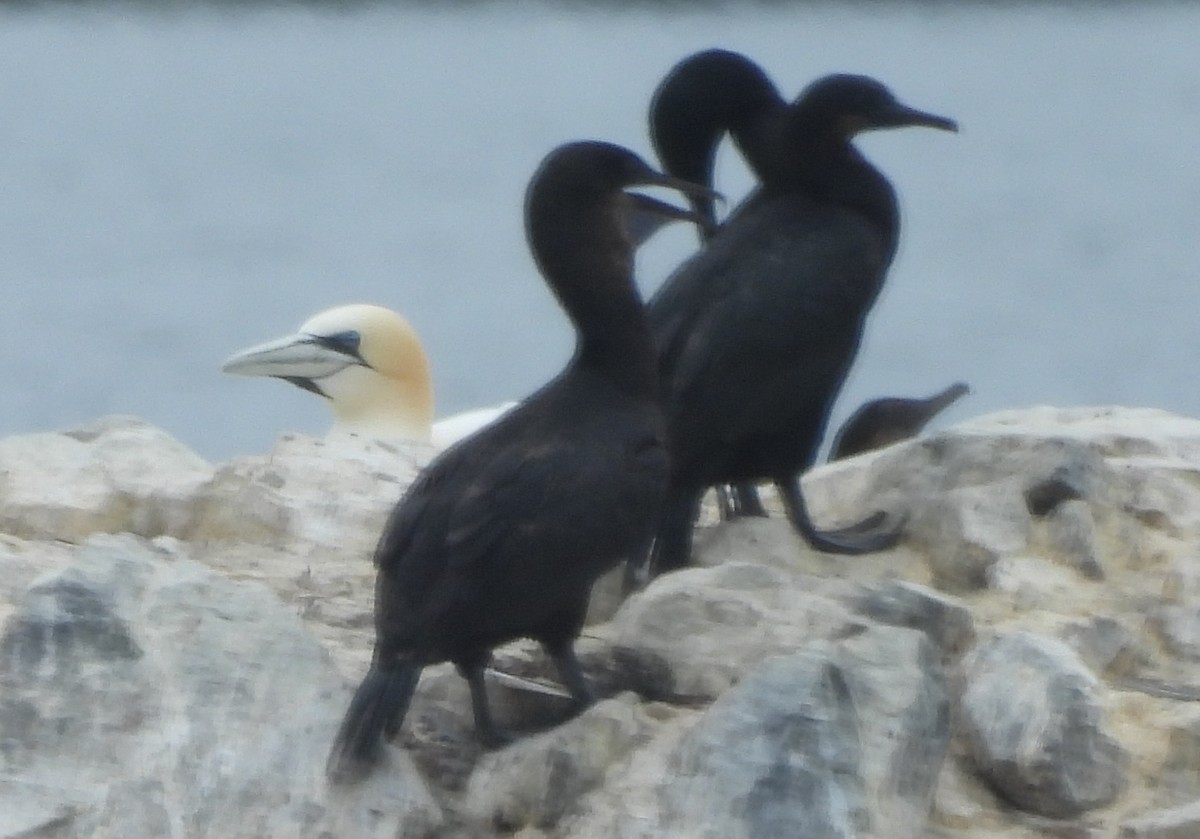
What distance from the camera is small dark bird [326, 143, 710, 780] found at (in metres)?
3.94

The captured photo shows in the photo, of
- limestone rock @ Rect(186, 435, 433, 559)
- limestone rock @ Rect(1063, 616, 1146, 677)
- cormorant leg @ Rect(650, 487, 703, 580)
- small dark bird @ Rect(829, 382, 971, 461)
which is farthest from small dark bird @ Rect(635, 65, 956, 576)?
small dark bird @ Rect(829, 382, 971, 461)

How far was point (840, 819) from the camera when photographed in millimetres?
3641

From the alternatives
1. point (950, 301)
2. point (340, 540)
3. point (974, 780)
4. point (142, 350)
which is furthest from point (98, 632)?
point (950, 301)

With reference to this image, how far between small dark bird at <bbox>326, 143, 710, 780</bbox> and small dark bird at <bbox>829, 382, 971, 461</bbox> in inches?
120

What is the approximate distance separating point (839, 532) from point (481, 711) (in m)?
1.28

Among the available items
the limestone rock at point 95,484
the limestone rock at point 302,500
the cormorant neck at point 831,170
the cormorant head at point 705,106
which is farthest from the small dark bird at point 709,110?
the limestone rock at point 95,484

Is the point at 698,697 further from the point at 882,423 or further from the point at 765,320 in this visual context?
the point at 882,423

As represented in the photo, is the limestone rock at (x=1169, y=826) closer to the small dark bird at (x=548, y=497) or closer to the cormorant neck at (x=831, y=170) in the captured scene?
the small dark bird at (x=548, y=497)

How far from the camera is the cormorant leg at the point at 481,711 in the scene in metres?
4.05

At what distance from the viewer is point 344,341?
830 centimetres

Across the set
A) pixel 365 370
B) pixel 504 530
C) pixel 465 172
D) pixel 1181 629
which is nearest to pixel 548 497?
pixel 504 530

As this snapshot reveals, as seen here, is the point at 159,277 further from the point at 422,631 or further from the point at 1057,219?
the point at 422,631

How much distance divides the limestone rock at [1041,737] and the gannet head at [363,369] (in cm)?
428

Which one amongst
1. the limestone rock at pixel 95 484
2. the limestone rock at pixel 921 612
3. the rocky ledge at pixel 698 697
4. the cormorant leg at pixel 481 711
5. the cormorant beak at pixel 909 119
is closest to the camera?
the rocky ledge at pixel 698 697
